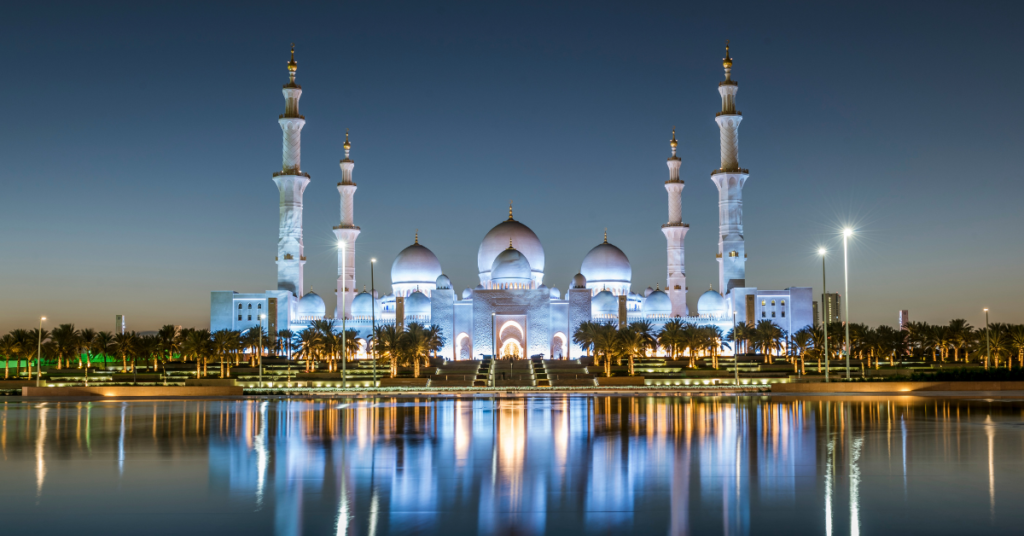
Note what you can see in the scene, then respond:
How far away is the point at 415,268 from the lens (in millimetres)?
72688

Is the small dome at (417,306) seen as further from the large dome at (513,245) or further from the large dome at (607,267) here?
the large dome at (607,267)

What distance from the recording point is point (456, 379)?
47281 millimetres

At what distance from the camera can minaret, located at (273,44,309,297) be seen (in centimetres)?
6612

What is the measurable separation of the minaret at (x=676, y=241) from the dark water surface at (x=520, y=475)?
159 ft

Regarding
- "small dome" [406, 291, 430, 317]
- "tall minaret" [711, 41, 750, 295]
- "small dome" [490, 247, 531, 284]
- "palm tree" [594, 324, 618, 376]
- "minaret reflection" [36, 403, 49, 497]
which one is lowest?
"minaret reflection" [36, 403, 49, 497]

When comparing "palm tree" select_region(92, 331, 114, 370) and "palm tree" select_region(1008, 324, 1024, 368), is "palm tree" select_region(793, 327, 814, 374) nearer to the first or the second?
"palm tree" select_region(1008, 324, 1024, 368)

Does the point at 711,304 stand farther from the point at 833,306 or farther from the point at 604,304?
the point at 833,306

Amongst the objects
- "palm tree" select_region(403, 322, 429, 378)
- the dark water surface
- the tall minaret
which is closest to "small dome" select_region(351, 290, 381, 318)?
"palm tree" select_region(403, 322, 429, 378)

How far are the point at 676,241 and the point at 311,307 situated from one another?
3170cm

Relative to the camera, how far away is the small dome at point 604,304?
6638cm

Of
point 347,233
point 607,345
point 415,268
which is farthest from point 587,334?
point 347,233

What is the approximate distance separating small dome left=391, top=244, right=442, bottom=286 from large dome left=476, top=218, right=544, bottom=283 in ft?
15.2

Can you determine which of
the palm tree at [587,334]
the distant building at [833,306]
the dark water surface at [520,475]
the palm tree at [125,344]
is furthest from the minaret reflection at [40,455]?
the distant building at [833,306]

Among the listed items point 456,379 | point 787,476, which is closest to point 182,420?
point 787,476
